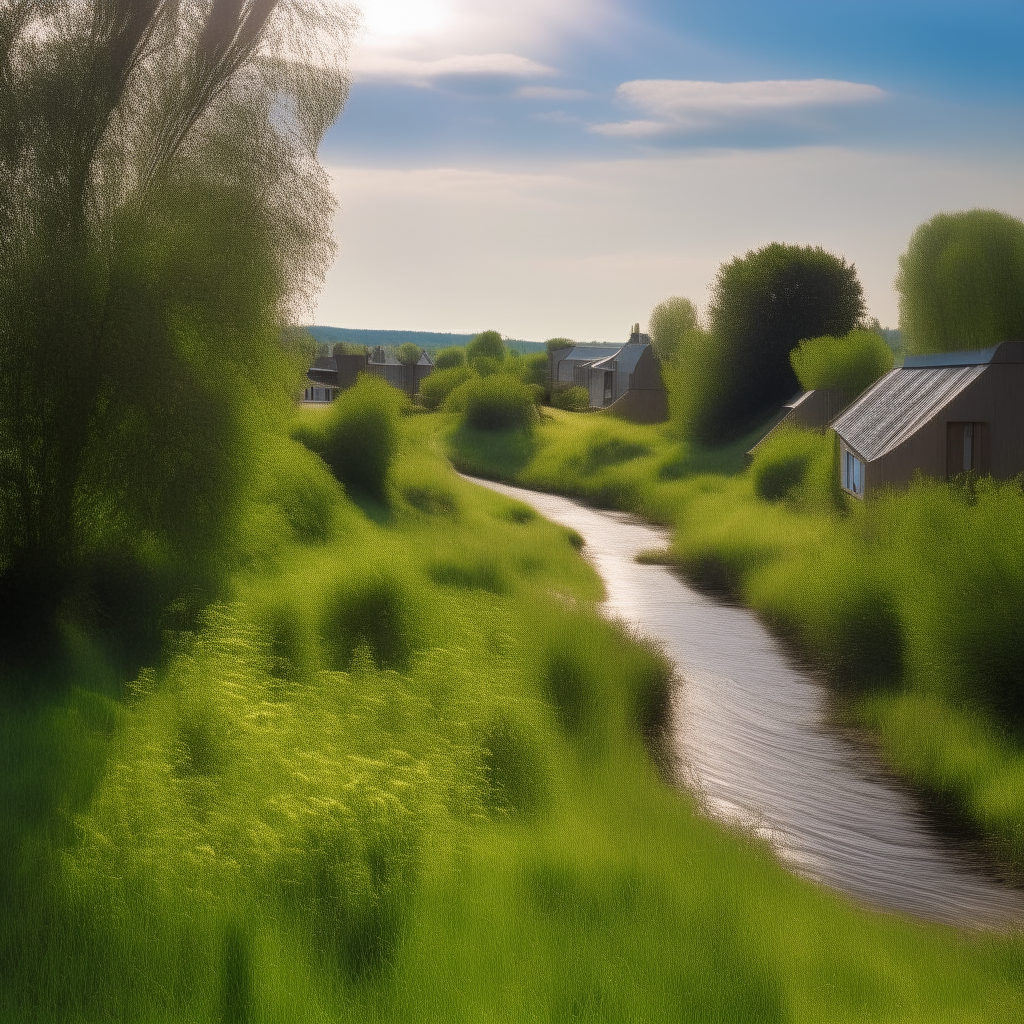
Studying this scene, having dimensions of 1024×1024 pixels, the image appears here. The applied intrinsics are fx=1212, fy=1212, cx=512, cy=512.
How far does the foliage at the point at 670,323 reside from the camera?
3206 inches

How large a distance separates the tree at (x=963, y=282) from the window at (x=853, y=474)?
4.23 meters

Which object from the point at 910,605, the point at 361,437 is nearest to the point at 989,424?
the point at 910,605

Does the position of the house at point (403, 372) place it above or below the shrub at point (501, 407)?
above

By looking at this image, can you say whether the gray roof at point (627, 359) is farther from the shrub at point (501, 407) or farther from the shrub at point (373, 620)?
the shrub at point (373, 620)

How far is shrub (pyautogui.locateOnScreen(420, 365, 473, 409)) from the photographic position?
8175 centimetres

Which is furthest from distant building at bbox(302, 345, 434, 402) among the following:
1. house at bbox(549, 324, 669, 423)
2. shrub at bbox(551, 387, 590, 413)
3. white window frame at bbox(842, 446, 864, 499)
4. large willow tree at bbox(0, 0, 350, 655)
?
large willow tree at bbox(0, 0, 350, 655)

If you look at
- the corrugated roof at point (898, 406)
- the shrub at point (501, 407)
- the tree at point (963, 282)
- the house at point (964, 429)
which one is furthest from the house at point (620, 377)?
the house at point (964, 429)

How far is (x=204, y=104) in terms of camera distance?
720 inches

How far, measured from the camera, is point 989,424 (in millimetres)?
26094

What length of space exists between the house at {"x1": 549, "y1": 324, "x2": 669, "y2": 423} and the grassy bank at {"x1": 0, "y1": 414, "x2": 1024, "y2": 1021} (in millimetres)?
54862

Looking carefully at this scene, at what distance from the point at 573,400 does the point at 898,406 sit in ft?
183

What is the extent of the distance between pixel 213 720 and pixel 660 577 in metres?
20.4

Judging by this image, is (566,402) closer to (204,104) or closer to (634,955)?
(204,104)

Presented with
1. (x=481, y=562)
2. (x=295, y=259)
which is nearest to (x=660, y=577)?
(x=481, y=562)
